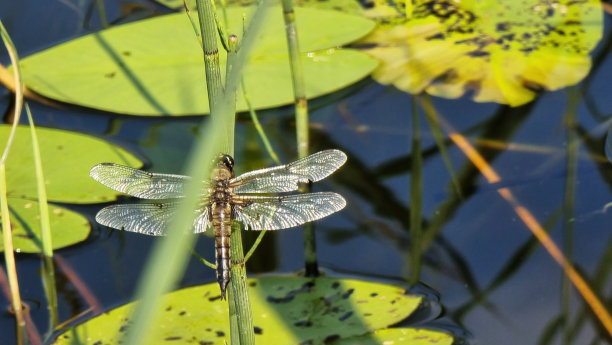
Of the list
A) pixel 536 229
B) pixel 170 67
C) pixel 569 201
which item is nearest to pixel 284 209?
pixel 536 229

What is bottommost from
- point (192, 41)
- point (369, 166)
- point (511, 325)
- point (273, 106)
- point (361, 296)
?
point (511, 325)

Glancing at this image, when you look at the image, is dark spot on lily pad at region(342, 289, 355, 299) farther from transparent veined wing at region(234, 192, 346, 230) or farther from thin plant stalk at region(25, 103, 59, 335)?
thin plant stalk at region(25, 103, 59, 335)

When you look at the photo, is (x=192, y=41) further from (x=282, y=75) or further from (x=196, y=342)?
(x=196, y=342)

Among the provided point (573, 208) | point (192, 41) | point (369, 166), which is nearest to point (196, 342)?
point (369, 166)

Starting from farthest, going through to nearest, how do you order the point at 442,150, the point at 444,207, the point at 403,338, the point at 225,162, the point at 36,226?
the point at 442,150 → the point at 444,207 → the point at 36,226 → the point at 403,338 → the point at 225,162

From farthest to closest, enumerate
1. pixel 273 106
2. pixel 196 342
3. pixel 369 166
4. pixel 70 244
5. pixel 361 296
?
1. pixel 273 106
2. pixel 369 166
3. pixel 70 244
4. pixel 361 296
5. pixel 196 342

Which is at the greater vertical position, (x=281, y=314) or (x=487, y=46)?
(x=487, y=46)

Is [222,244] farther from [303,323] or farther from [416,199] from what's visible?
[416,199]

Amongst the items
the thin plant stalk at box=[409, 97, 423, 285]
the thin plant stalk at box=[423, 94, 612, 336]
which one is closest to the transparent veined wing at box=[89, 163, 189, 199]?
the thin plant stalk at box=[409, 97, 423, 285]
